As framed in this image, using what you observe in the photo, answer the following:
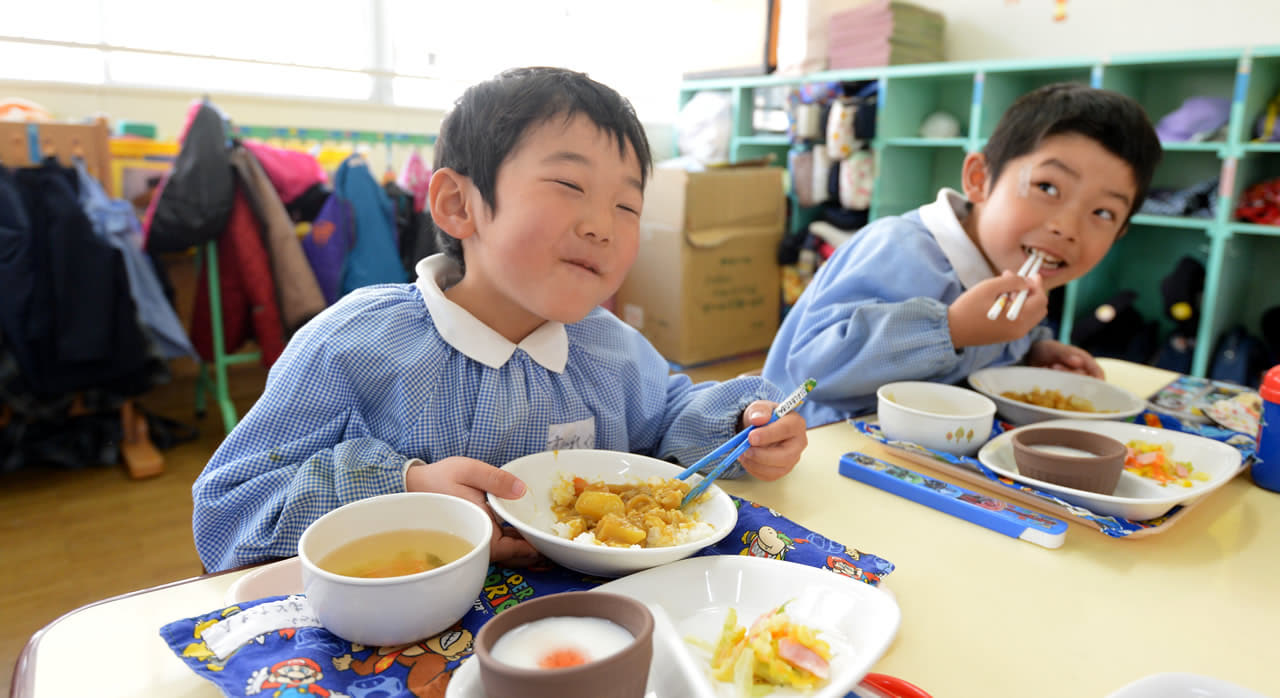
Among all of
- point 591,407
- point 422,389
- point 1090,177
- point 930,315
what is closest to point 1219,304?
point 1090,177

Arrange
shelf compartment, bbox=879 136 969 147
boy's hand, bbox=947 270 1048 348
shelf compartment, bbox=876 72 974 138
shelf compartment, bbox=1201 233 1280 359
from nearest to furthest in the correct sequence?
boy's hand, bbox=947 270 1048 348
shelf compartment, bbox=1201 233 1280 359
shelf compartment, bbox=879 136 969 147
shelf compartment, bbox=876 72 974 138

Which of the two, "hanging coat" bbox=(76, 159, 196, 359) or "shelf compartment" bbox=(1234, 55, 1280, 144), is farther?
"shelf compartment" bbox=(1234, 55, 1280, 144)

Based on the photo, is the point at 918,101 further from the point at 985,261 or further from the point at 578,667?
the point at 578,667

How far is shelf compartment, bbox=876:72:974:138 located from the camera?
3939 millimetres

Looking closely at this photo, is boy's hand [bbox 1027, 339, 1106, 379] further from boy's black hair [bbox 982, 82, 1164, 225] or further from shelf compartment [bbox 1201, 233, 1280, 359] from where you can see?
shelf compartment [bbox 1201, 233, 1280, 359]

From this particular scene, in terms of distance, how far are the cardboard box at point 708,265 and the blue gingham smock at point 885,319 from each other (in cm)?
214

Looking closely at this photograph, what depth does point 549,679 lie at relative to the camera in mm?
406

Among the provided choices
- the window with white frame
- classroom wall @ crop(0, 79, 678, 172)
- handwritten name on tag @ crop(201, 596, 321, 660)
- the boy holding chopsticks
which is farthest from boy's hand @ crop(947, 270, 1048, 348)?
the window with white frame

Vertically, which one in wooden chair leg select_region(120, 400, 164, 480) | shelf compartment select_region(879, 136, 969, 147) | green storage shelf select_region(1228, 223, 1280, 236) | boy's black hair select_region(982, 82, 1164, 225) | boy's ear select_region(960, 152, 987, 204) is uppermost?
shelf compartment select_region(879, 136, 969, 147)

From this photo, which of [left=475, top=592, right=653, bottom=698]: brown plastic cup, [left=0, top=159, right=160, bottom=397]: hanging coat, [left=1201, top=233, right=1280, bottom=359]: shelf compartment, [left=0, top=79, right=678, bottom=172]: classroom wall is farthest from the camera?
[left=0, top=79, right=678, bottom=172]: classroom wall

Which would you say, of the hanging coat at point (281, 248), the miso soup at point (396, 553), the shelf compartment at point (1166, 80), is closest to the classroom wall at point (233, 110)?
the hanging coat at point (281, 248)

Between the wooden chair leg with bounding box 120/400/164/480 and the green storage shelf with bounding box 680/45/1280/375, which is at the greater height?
the green storage shelf with bounding box 680/45/1280/375

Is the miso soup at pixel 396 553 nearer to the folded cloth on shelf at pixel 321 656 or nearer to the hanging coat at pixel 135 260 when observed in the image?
the folded cloth on shelf at pixel 321 656

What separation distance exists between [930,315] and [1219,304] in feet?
8.43
